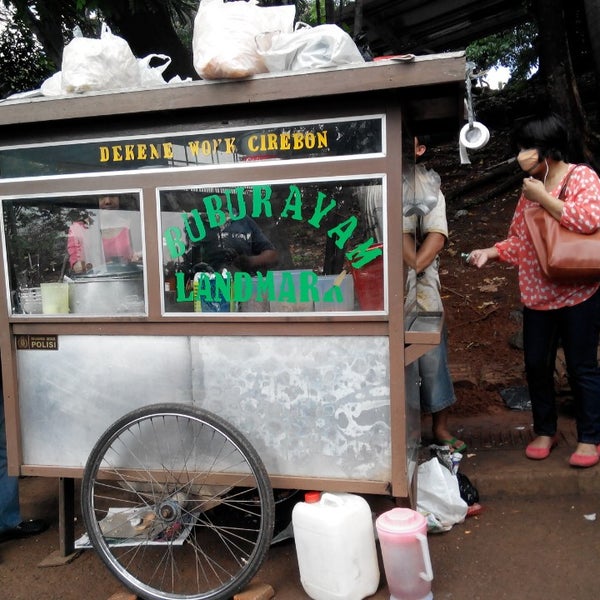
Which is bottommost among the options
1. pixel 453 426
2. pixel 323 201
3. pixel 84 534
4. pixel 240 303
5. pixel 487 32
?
pixel 84 534

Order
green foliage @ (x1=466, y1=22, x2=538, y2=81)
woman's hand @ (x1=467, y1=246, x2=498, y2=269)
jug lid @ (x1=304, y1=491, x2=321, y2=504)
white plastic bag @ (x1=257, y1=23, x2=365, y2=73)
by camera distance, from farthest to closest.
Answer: green foliage @ (x1=466, y1=22, x2=538, y2=81), woman's hand @ (x1=467, y1=246, x2=498, y2=269), jug lid @ (x1=304, y1=491, x2=321, y2=504), white plastic bag @ (x1=257, y1=23, x2=365, y2=73)

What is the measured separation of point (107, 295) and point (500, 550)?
2189mm

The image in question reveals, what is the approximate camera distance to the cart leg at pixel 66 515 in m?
3.13

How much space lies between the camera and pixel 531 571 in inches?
109

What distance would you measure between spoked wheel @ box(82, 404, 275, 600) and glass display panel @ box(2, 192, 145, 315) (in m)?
0.58

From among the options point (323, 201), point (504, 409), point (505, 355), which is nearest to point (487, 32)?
point (505, 355)

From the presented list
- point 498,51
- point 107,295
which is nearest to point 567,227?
point 107,295

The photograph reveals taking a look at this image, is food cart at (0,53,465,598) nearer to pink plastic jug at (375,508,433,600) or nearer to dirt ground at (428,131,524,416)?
pink plastic jug at (375,508,433,600)

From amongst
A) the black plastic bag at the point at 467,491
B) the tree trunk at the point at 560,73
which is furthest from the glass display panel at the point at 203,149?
the tree trunk at the point at 560,73

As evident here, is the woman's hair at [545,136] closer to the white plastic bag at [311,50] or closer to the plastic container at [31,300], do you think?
the white plastic bag at [311,50]

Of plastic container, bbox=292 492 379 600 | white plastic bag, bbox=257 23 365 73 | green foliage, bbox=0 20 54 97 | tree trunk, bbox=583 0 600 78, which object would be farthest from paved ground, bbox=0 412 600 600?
green foliage, bbox=0 20 54 97

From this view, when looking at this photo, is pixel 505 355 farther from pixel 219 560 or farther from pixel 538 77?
pixel 538 77

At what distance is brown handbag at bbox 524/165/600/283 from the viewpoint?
2947 millimetres

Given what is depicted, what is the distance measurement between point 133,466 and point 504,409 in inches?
103
